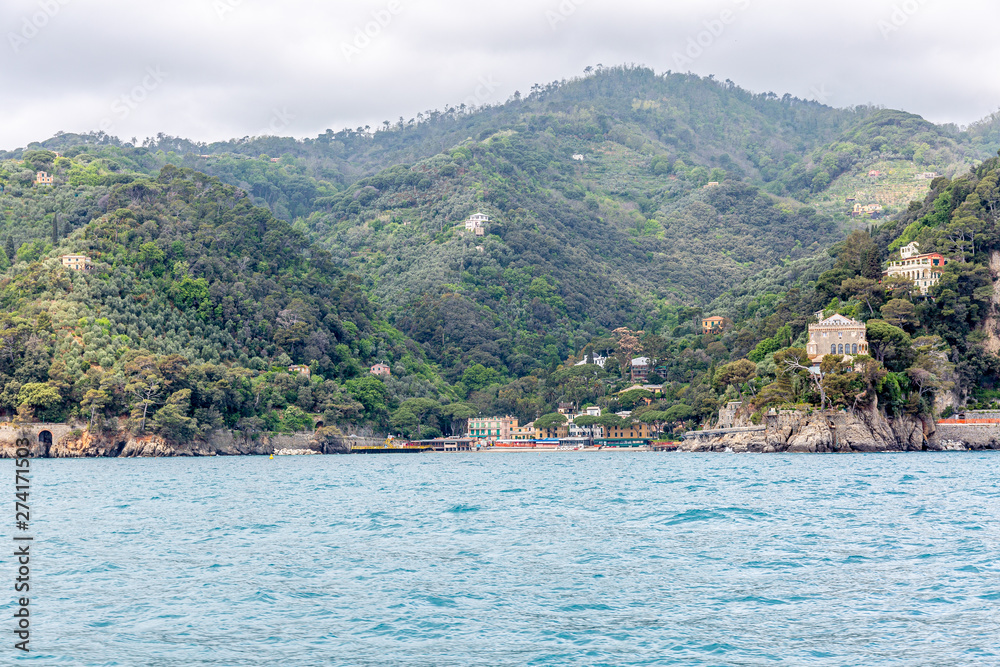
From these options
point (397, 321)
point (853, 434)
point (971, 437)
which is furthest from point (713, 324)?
point (853, 434)

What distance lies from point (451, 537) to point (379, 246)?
162 meters

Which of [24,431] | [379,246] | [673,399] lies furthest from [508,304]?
[24,431]

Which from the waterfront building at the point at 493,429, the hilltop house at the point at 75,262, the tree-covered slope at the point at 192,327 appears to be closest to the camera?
the tree-covered slope at the point at 192,327

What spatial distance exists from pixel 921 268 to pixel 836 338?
1411cm

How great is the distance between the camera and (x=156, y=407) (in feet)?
323

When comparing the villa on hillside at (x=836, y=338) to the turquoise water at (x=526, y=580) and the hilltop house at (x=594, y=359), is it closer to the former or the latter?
the turquoise water at (x=526, y=580)

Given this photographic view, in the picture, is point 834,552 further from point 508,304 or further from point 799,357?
point 508,304

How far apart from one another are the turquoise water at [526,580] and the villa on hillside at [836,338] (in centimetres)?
4482

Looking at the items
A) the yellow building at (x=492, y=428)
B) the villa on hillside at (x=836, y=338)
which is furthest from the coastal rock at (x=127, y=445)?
the villa on hillside at (x=836, y=338)

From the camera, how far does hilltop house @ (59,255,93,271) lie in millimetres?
110062

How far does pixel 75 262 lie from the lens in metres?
110

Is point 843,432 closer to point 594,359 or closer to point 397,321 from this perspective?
point 594,359

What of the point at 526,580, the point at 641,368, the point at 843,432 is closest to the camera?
the point at 526,580

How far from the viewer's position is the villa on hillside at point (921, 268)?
93375 millimetres
